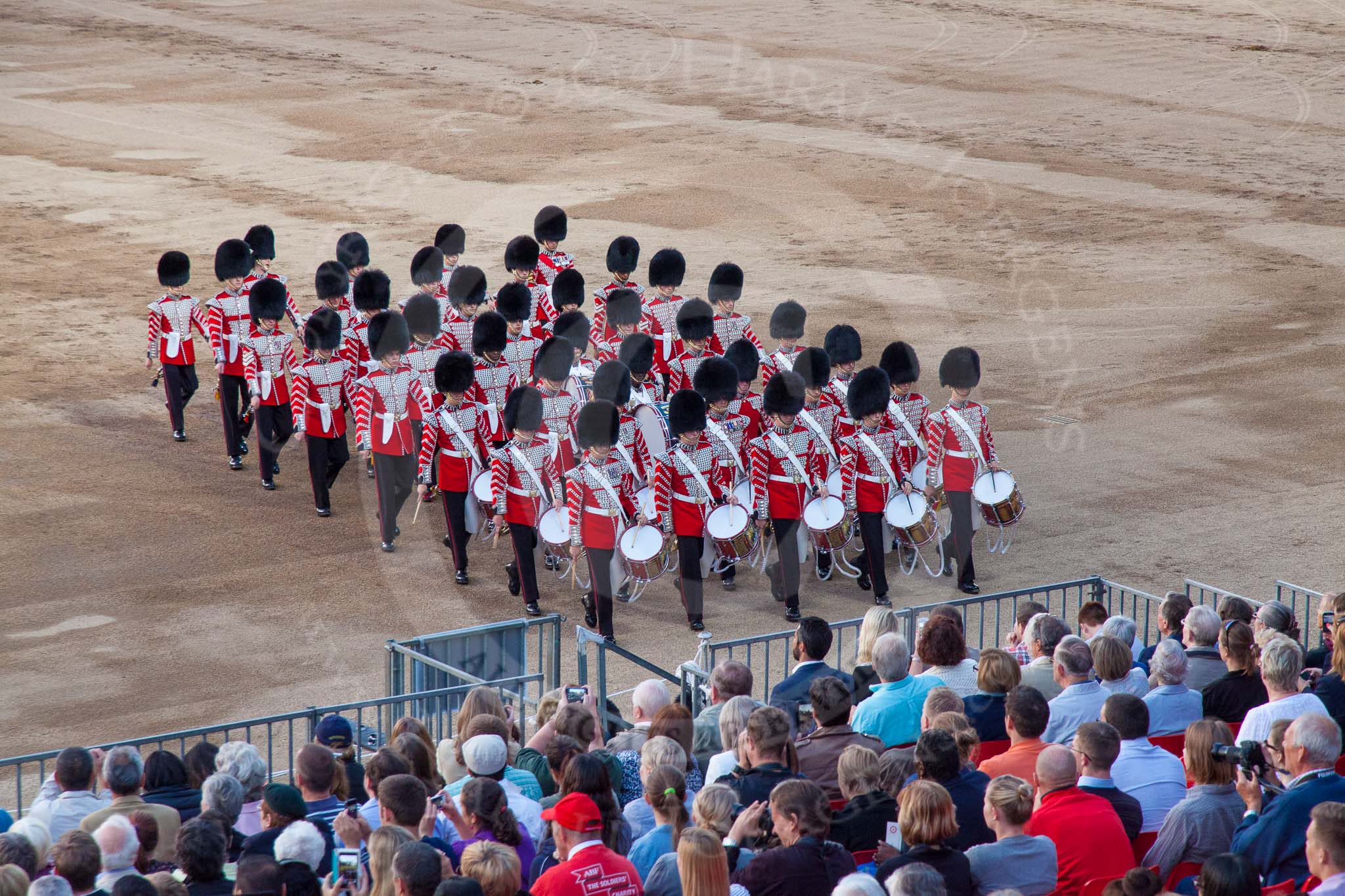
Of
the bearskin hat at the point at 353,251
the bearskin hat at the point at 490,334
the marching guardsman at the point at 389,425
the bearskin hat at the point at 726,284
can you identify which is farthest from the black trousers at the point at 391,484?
the bearskin hat at the point at 353,251

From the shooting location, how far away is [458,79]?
24281mm

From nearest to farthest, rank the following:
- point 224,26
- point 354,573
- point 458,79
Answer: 1. point 354,573
2. point 458,79
3. point 224,26

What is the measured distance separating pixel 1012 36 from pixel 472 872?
24890mm

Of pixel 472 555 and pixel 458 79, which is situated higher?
pixel 458 79

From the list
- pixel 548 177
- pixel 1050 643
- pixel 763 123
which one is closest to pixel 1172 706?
pixel 1050 643

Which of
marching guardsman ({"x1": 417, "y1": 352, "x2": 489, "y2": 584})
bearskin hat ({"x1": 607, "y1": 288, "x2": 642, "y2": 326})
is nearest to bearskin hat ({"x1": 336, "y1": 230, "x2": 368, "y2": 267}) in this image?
bearskin hat ({"x1": 607, "y1": 288, "x2": 642, "y2": 326})

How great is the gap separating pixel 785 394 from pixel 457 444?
1866 mm

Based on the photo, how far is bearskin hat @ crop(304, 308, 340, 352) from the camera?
10812 millimetres

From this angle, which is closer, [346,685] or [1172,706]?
[1172,706]

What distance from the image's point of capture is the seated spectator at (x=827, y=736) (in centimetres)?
558

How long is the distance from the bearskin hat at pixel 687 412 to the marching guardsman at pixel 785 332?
4.24ft


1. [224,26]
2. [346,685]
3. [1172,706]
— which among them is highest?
[224,26]

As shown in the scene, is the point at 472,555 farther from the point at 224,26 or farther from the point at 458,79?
the point at 224,26

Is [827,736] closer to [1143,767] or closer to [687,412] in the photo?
[1143,767]
